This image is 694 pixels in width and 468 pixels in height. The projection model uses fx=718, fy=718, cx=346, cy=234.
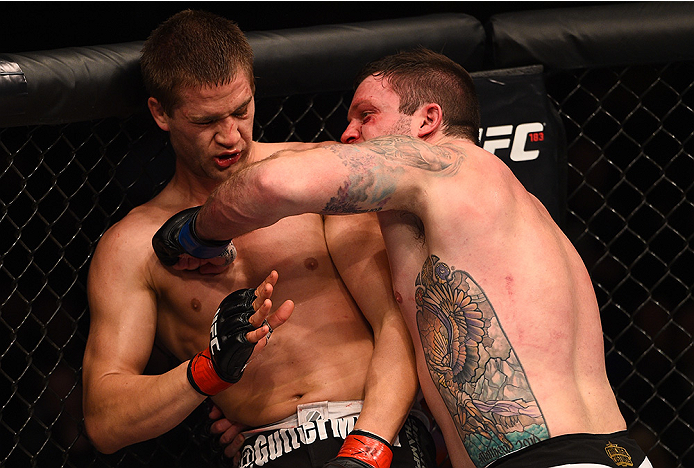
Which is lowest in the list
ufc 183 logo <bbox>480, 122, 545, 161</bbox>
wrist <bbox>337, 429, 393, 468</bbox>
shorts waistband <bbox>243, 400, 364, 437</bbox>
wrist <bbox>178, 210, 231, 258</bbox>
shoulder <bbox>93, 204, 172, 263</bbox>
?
shorts waistband <bbox>243, 400, 364, 437</bbox>

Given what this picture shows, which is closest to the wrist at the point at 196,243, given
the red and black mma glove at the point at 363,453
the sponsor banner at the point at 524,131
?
the red and black mma glove at the point at 363,453

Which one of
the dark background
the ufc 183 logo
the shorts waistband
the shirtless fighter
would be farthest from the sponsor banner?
the dark background

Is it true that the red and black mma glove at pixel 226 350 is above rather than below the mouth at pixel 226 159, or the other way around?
below

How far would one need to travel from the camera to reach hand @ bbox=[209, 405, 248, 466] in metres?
1.54

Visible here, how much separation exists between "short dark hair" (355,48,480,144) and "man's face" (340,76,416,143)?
1cm

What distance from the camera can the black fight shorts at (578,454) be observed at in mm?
1117

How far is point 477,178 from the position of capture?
1.20 meters

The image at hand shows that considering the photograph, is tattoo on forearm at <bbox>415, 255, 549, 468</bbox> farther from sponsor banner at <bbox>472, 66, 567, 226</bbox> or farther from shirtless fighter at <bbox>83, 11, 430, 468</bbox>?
sponsor banner at <bbox>472, 66, 567, 226</bbox>

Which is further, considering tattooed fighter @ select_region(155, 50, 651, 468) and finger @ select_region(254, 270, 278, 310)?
finger @ select_region(254, 270, 278, 310)

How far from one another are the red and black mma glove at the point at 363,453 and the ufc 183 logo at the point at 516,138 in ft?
2.57

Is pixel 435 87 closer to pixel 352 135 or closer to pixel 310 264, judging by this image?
pixel 352 135

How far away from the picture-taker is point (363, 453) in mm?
1284

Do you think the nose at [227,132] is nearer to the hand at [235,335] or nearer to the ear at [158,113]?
the ear at [158,113]

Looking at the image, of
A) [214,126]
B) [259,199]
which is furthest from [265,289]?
[214,126]
